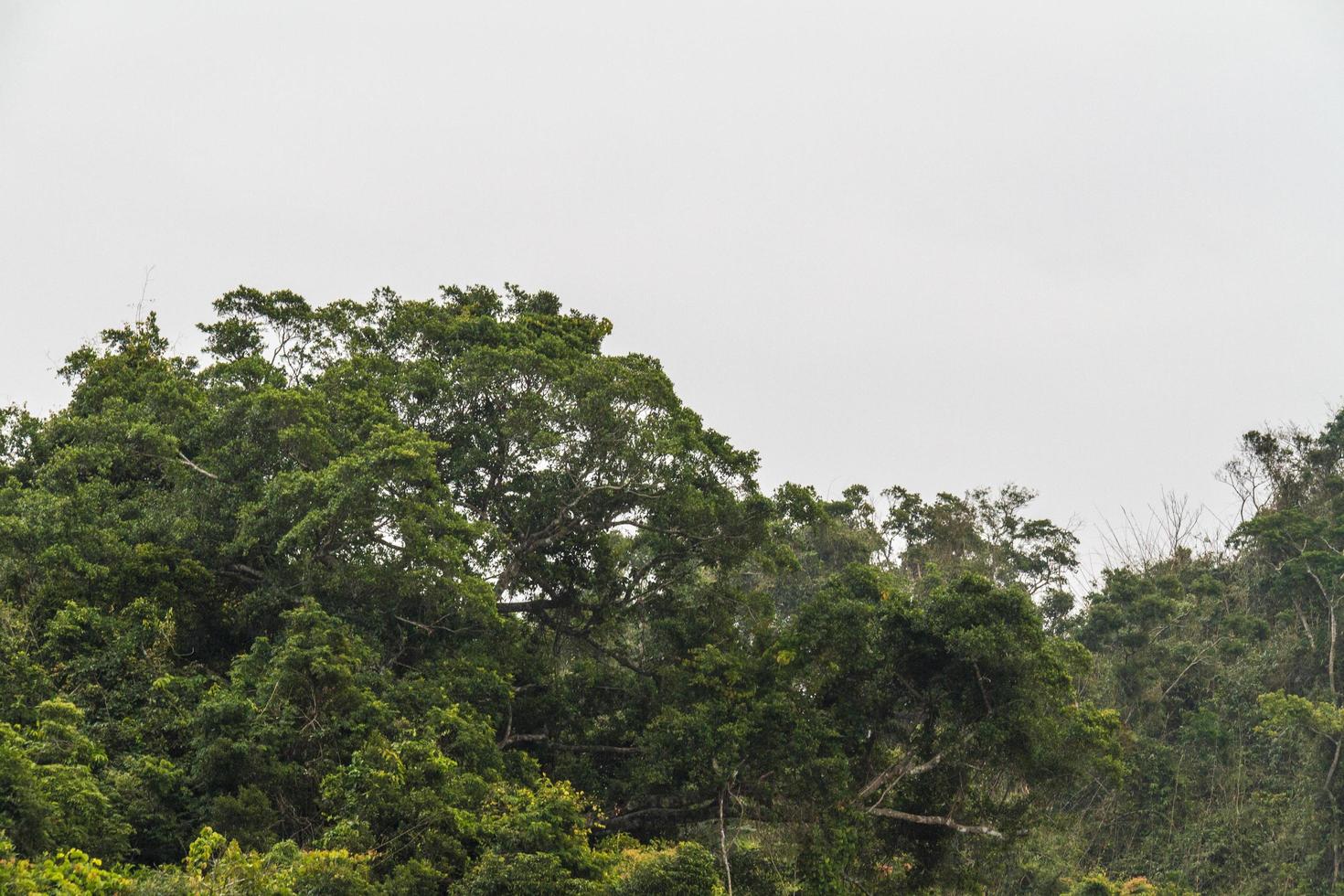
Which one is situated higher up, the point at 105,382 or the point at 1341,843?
the point at 105,382

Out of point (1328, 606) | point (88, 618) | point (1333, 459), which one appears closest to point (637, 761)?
point (88, 618)

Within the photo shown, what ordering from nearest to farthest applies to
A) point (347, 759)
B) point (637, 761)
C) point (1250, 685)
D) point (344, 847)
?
1. point (344, 847)
2. point (347, 759)
3. point (637, 761)
4. point (1250, 685)

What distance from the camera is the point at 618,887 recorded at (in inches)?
441

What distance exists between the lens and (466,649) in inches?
606

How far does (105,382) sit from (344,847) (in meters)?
8.42

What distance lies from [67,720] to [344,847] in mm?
2875

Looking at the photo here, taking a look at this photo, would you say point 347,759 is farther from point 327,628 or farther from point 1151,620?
point 1151,620

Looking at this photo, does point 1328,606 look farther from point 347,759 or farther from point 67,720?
point 67,720

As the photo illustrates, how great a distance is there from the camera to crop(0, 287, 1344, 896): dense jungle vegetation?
11727 millimetres

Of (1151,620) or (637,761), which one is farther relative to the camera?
(1151,620)

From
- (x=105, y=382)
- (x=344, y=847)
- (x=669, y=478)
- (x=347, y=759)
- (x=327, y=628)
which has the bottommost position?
(x=344, y=847)

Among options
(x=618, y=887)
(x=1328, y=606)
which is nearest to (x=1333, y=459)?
(x=1328, y=606)

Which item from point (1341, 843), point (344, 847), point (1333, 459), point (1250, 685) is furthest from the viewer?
point (1333, 459)

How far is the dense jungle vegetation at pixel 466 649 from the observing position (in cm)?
1173
